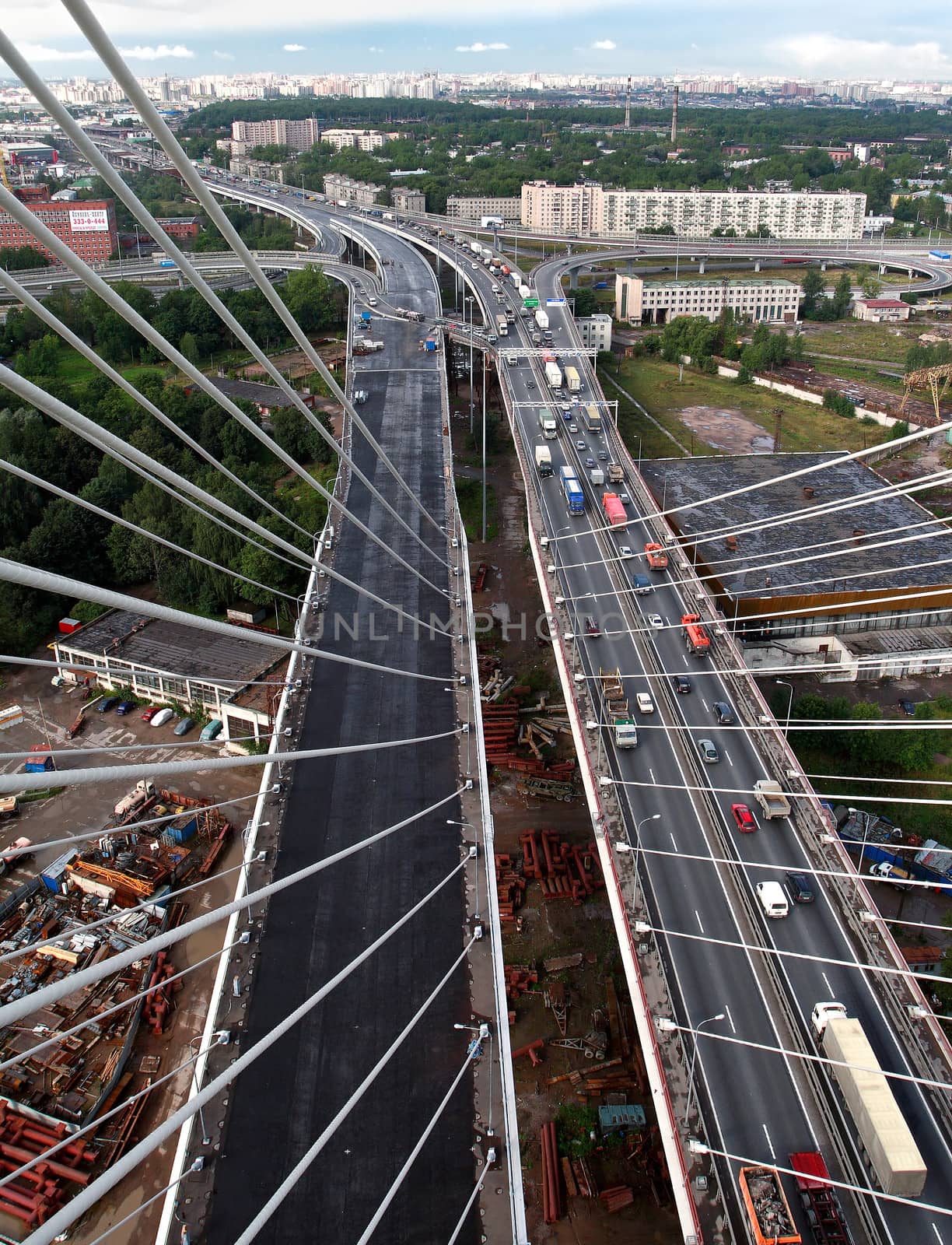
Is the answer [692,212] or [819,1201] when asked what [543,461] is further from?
[692,212]

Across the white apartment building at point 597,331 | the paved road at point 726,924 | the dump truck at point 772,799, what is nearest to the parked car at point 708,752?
the paved road at point 726,924

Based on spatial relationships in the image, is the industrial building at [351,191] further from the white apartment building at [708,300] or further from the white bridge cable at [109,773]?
the white bridge cable at [109,773]

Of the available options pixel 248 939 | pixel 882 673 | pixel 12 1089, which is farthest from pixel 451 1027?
pixel 882 673

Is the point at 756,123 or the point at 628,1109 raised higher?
the point at 756,123

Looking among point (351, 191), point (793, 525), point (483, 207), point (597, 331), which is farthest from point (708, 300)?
point (351, 191)

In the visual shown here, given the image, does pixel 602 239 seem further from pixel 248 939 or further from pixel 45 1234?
pixel 45 1234

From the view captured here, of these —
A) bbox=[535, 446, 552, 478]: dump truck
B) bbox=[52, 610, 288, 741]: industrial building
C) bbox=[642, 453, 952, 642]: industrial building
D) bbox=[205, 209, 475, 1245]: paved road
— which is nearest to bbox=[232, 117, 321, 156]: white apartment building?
bbox=[642, 453, 952, 642]: industrial building
